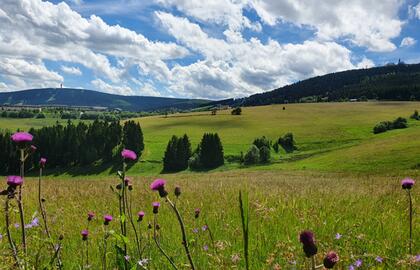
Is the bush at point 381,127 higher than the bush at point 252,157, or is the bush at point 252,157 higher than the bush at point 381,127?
the bush at point 381,127

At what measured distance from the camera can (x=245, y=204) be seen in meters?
1.25

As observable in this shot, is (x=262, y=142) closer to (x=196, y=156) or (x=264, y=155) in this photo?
(x=264, y=155)

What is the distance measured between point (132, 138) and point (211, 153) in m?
33.4

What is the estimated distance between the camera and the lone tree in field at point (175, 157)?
116m

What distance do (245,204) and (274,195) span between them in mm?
7442

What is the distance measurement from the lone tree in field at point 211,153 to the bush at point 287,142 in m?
20.0

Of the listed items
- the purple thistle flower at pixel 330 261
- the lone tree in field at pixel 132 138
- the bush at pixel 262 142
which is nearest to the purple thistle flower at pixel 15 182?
the purple thistle flower at pixel 330 261

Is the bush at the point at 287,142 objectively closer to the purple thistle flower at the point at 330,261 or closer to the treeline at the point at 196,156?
the treeline at the point at 196,156

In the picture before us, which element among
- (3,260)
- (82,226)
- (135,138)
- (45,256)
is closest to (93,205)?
(82,226)

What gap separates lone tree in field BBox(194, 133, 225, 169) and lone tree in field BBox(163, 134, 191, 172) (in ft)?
18.6

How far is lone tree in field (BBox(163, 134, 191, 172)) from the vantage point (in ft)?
380

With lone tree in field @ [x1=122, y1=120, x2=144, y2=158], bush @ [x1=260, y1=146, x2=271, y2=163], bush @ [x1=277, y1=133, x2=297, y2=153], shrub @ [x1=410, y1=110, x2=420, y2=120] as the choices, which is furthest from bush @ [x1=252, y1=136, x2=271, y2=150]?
shrub @ [x1=410, y1=110, x2=420, y2=120]

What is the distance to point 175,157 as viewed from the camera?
117 metres

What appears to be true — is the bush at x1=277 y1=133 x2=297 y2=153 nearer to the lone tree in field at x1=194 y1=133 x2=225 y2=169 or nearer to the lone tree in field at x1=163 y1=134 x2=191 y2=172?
the lone tree in field at x1=194 y1=133 x2=225 y2=169
